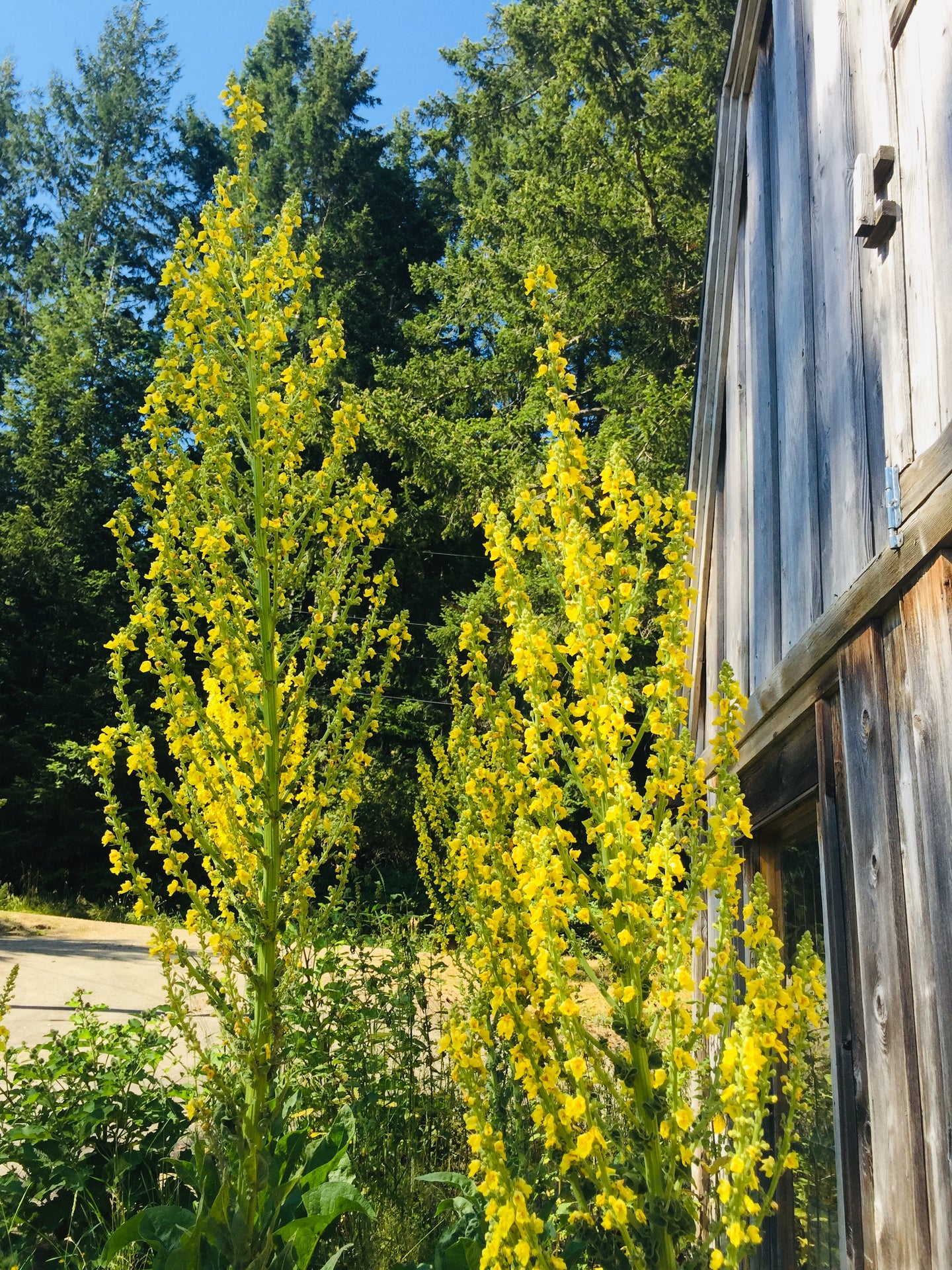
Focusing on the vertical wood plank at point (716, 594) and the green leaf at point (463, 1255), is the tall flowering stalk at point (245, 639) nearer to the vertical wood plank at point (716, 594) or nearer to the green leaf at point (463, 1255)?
the green leaf at point (463, 1255)

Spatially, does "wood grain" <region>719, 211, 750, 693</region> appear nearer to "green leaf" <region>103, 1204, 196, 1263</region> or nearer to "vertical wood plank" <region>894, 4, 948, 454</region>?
"vertical wood plank" <region>894, 4, 948, 454</region>

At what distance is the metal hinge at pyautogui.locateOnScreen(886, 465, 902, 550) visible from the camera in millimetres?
1773

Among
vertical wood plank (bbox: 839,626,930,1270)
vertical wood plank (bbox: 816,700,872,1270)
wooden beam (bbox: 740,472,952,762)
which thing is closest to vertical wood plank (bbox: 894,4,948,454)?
wooden beam (bbox: 740,472,952,762)

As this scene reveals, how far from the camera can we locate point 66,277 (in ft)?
72.0

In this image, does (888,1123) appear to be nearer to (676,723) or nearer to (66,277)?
(676,723)

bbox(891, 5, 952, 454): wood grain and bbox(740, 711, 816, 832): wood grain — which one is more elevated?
bbox(891, 5, 952, 454): wood grain

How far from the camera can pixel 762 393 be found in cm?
308

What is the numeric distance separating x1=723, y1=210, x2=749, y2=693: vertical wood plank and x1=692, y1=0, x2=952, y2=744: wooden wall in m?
0.01

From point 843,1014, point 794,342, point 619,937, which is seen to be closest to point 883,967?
point 843,1014

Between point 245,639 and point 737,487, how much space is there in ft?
6.21

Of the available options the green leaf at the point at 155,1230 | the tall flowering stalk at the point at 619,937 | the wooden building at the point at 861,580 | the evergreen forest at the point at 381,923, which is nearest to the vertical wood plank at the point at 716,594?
the evergreen forest at the point at 381,923

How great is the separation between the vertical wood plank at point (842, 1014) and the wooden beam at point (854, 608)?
138 mm

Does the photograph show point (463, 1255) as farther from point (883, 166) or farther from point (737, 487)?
point (883, 166)

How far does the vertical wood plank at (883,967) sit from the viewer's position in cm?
165
